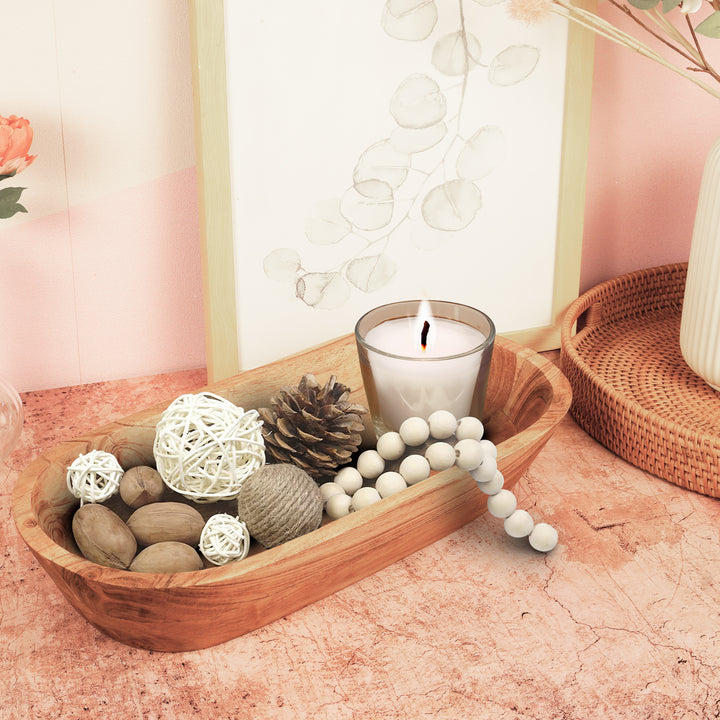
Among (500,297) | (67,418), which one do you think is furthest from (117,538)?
(500,297)

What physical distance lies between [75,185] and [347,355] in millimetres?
237

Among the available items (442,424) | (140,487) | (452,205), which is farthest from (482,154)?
(140,487)

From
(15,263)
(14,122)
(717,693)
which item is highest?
(14,122)

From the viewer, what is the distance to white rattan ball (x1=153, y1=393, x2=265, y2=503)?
49 centimetres

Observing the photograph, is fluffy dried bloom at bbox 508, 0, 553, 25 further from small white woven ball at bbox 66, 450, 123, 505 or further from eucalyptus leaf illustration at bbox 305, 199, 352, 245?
→ small white woven ball at bbox 66, 450, 123, 505

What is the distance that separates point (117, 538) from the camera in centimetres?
46

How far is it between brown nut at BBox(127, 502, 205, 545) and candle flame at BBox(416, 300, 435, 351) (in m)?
0.18

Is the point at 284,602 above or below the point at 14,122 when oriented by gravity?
below

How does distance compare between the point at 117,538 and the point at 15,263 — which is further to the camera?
the point at 15,263

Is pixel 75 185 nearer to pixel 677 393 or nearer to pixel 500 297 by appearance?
pixel 500 297

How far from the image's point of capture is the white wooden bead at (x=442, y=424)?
0.52 m

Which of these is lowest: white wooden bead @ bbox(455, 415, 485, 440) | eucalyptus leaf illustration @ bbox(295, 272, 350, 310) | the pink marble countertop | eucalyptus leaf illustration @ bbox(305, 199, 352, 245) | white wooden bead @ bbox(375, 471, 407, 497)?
the pink marble countertop

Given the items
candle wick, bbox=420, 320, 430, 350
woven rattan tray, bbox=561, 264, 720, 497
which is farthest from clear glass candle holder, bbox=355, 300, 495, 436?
woven rattan tray, bbox=561, 264, 720, 497

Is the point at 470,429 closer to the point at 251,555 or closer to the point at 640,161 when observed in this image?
the point at 251,555
